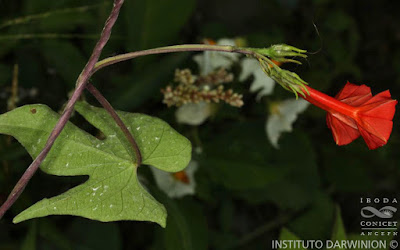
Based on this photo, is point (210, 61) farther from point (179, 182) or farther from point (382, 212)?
point (382, 212)

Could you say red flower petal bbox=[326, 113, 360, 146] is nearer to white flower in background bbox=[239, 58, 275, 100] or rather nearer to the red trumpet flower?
the red trumpet flower

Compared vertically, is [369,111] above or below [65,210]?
above

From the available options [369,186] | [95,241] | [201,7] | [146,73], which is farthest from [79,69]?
[369,186]

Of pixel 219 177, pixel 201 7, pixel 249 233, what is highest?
pixel 201 7

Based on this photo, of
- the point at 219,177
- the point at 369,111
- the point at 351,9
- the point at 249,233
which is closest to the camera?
the point at 369,111

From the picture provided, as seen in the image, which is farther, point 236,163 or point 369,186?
point 369,186

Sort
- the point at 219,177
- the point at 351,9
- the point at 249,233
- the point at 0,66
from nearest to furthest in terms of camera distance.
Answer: the point at 0,66
the point at 219,177
the point at 249,233
the point at 351,9

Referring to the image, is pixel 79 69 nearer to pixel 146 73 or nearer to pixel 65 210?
pixel 146 73

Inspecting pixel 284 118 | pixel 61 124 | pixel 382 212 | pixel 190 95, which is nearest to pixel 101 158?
pixel 61 124
